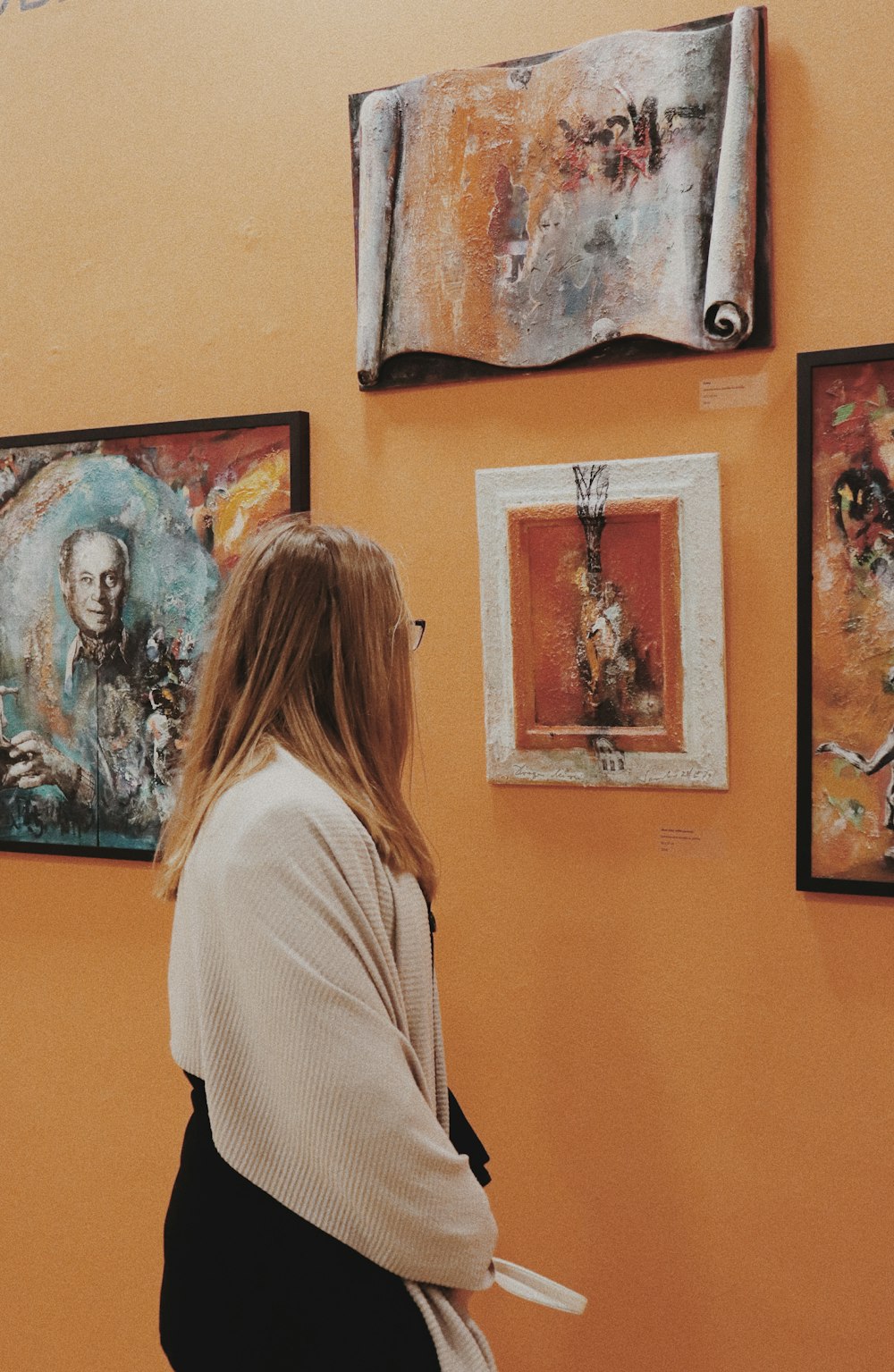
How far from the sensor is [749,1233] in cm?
200

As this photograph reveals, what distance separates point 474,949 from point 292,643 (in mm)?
900

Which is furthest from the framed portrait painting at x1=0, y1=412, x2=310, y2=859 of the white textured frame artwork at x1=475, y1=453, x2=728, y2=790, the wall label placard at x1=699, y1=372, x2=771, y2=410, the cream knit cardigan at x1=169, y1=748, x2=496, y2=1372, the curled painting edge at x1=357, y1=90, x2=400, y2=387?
the cream knit cardigan at x1=169, y1=748, x2=496, y2=1372

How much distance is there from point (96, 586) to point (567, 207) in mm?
1130

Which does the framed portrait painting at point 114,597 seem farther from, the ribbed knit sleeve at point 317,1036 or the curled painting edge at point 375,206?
the ribbed knit sleeve at point 317,1036

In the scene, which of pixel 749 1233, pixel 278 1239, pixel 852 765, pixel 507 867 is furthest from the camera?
pixel 507 867

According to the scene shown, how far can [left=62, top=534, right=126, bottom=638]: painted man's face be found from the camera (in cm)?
242

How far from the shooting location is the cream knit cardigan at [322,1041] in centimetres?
133

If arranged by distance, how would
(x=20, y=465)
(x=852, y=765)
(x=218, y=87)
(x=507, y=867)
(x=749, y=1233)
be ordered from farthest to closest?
(x=20, y=465)
(x=218, y=87)
(x=507, y=867)
(x=749, y=1233)
(x=852, y=765)

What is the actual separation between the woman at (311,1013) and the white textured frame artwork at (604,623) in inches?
22.2

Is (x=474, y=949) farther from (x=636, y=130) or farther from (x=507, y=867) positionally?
(x=636, y=130)

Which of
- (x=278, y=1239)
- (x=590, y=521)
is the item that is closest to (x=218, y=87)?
(x=590, y=521)

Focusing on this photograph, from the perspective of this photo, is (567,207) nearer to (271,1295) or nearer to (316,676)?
(316,676)

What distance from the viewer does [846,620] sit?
73.5 inches
